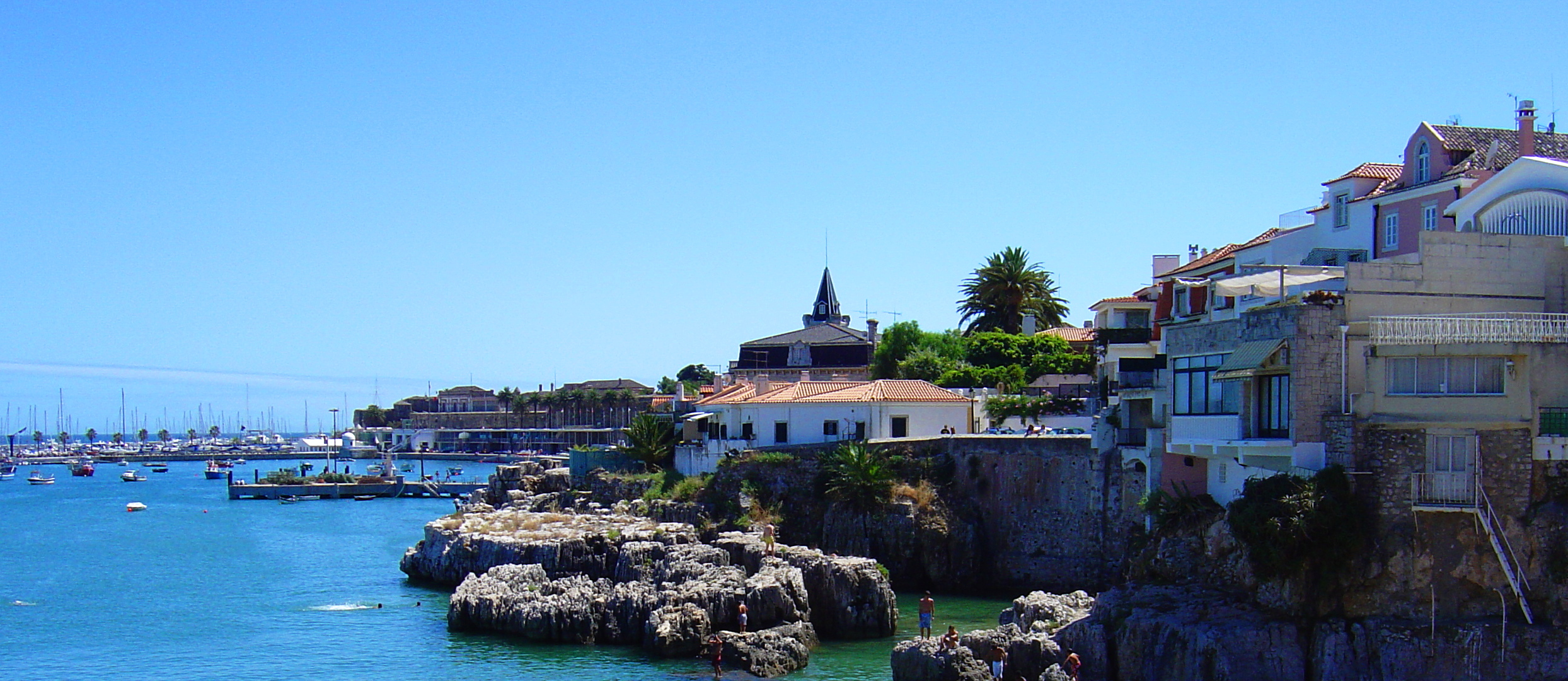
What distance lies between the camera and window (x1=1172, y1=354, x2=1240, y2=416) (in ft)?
101

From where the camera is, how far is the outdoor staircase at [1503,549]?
84.0 feet

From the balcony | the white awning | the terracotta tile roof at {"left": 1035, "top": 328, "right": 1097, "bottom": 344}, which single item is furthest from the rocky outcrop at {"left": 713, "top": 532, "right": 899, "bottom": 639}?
the terracotta tile roof at {"left": 1035, "top": 328, "right": 1097, "bottom": 344}

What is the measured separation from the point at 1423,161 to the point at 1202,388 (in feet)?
36.6

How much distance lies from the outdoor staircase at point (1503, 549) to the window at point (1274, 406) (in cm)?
385

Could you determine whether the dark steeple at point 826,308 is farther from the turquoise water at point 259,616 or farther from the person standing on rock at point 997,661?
the person standing on rock at point 997,661

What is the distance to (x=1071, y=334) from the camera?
76.4 meters

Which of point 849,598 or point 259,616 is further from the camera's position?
point 259,616

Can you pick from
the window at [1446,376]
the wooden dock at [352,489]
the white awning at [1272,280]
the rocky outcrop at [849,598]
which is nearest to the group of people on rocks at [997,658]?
the rocky outcrop at [849,598]

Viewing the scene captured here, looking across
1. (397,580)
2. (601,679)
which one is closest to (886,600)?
(601,679)

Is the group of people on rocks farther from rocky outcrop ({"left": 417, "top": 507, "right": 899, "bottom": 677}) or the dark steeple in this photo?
the dark steeple

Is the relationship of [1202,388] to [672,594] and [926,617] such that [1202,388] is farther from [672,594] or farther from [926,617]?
[672,594]

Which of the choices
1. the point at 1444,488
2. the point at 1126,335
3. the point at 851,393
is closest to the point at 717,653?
the point at 1444,488

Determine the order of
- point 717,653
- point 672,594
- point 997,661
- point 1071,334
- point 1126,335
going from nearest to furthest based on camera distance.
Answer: point 997,661
point 717,653
point 672,594
point 1126,335
point 1071,334

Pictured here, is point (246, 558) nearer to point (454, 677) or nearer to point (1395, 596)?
point (454, 677)
